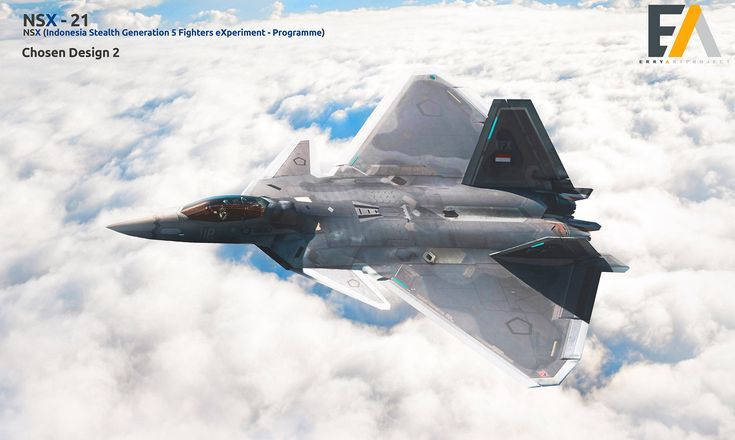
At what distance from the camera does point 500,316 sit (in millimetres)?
16188

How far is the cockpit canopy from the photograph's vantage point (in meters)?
17.7

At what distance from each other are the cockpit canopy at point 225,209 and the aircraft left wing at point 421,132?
4895mm

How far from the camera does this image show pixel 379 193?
19312mm

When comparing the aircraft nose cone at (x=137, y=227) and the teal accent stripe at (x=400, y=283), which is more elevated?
the aircraft nose cone at (x=137, y=227)

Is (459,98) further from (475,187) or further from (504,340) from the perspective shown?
(504,340)

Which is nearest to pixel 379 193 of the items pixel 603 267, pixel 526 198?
pixel 526 198

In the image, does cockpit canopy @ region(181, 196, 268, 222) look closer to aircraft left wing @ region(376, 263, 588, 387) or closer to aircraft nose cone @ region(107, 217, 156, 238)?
aircraft nose cone @ region(107, 217, 156, 238)

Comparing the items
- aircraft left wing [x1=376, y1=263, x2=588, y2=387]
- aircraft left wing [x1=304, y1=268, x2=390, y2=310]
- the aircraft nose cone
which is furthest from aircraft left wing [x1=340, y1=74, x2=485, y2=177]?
the aircraft nose cone

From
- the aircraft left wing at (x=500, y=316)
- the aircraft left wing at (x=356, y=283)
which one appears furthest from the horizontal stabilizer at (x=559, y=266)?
the aircraft left wing at (x=356, y=283)

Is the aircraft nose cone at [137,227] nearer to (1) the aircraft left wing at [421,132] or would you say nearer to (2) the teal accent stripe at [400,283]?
(1) the aircraft left wing at [421,132]

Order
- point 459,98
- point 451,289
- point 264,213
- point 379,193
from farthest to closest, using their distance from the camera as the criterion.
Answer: point 459,98 < point 379,193 < point 264,213 < point 451,289

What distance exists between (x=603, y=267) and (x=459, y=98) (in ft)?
32.5

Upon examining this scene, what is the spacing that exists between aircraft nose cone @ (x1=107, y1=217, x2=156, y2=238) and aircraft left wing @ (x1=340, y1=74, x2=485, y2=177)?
8.13m

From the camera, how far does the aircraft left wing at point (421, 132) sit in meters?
21.1
